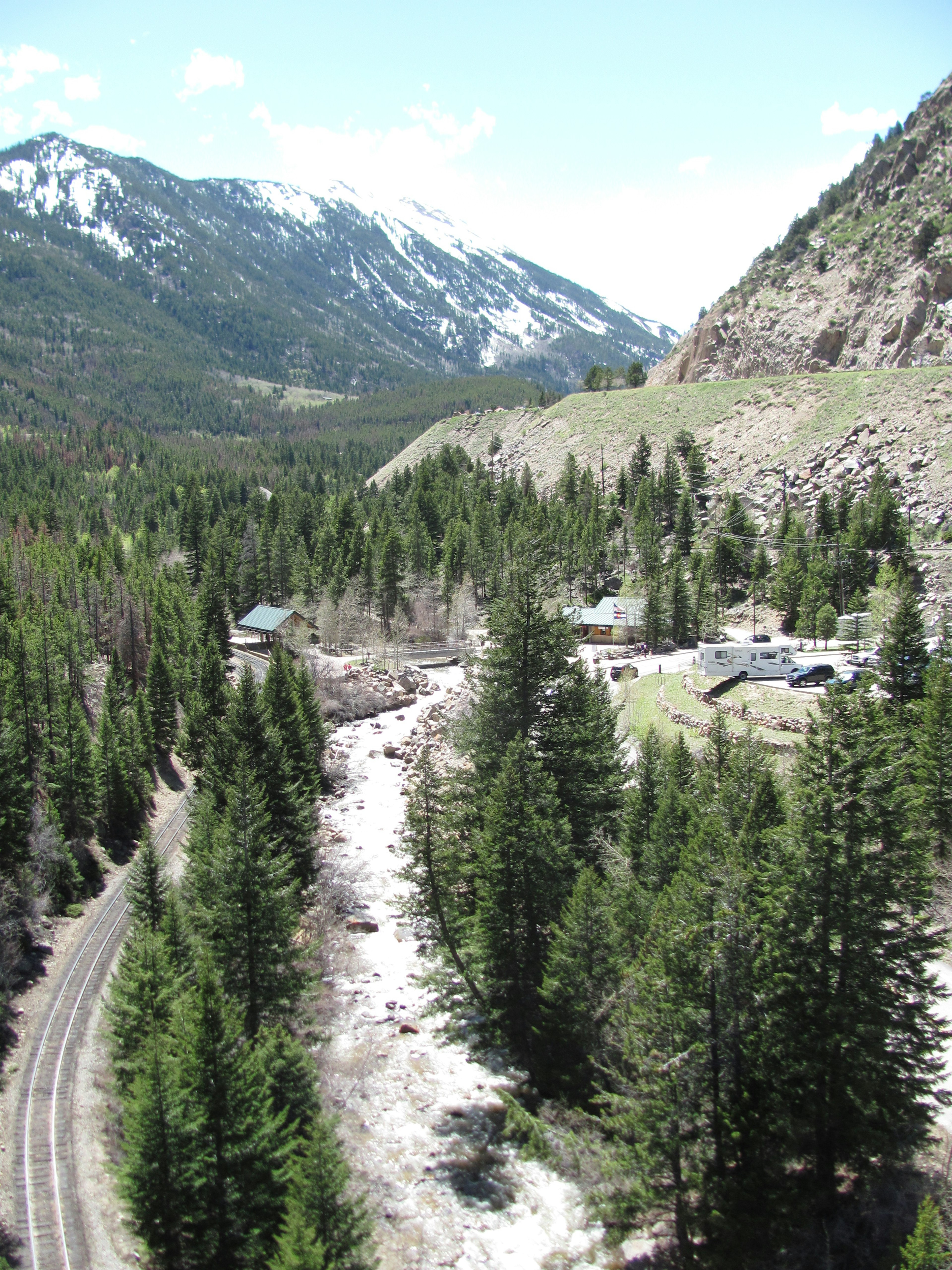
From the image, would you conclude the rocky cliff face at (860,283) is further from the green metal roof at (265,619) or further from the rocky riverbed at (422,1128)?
the rocky riverbed at (422,1128)

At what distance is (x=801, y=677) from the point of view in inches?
1882

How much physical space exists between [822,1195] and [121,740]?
4830 centimetres

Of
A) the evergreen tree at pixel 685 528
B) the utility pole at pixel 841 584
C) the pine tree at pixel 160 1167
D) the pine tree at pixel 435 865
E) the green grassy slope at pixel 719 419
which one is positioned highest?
the green grassy slope at pixel 719 419

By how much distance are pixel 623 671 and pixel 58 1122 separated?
1919 inches

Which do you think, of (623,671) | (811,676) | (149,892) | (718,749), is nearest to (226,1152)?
(149,892)

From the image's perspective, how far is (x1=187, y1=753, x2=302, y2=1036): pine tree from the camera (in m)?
24.2

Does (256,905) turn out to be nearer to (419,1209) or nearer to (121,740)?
(419,1209)

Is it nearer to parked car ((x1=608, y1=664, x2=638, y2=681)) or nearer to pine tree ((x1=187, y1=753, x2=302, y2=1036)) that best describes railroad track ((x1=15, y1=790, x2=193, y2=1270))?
pine tree ((x1=187, y1=753, x2=302, y2=1036))

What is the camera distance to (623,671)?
2549 inches

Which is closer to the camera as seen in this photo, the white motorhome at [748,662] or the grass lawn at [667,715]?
the grass lawn at [667,715]

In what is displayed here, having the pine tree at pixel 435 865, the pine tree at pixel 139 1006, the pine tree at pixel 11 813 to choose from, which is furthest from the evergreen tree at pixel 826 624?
the pine tree at pixel 11 813

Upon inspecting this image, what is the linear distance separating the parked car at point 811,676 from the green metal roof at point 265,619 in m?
54.2

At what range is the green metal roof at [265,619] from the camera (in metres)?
83.9

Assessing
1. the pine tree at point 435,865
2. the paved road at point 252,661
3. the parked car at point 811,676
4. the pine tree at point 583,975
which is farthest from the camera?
the paved road at point 252,661
